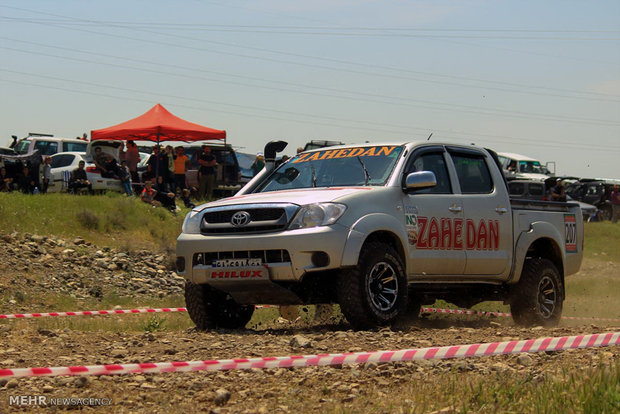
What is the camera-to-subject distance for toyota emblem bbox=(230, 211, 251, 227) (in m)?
8.35

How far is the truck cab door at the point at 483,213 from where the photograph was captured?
31.6 ft

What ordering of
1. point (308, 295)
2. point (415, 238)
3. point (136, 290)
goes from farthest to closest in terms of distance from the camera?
1. point (136, 290)
2. point (415, 238)
3. point (308, 295)

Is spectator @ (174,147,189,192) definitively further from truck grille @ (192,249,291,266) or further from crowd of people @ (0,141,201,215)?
truck grille @ (192,249,291,266)

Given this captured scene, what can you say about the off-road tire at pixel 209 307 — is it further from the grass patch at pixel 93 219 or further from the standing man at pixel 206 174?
A: the standing man at pixel 206 174

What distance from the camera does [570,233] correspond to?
Result: 1115cm

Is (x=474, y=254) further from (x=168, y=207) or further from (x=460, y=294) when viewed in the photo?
(x=168, y=207)

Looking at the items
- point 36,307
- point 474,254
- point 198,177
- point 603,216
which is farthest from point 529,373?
point 603,216

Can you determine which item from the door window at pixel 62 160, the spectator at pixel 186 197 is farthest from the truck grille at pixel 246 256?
the door window at pixel 62 160

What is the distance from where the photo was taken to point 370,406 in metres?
5.22

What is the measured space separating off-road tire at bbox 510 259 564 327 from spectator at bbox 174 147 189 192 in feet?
52.6

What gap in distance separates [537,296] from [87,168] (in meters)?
18.0

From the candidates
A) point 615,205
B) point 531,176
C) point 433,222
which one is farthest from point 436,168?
point 531,176

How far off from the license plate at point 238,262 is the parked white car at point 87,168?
17958 millimetres

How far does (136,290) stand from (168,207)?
699 cm
